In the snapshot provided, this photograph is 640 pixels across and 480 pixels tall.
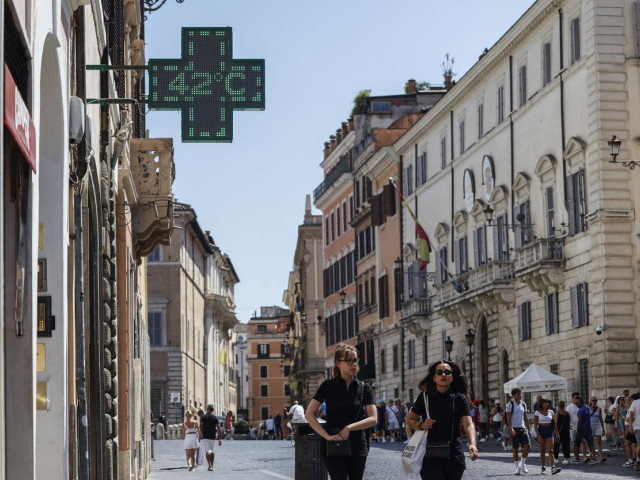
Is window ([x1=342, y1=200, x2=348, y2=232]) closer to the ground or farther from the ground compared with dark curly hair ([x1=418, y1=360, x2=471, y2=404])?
farther from the ground

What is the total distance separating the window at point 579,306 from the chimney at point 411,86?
3852 cm

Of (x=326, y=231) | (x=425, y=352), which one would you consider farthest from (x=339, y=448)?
(x=326, y=231)

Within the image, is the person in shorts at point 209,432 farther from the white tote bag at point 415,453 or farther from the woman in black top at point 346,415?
the white tote bag at point 415,453

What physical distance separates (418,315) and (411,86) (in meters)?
22.8

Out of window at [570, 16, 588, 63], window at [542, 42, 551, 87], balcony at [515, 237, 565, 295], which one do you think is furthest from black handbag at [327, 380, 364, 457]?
window at [542, 42, 551, 87]

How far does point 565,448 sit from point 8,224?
23.3 metres

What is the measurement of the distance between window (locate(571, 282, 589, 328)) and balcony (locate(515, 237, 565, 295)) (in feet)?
2.99

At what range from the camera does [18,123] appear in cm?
734

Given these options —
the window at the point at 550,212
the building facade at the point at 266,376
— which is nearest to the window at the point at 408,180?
the window at the point at 550,212

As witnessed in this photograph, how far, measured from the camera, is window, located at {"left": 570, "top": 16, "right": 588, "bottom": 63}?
129 ft

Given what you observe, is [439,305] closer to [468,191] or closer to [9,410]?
[468,191]

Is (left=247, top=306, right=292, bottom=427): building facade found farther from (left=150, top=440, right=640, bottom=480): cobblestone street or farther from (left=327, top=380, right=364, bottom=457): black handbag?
(left=327, top=380, right=364, bottom=457): black handbag

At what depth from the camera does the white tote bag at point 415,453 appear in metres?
10.7

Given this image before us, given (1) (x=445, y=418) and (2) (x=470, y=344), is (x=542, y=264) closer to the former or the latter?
(2) (x=470, y=344)
